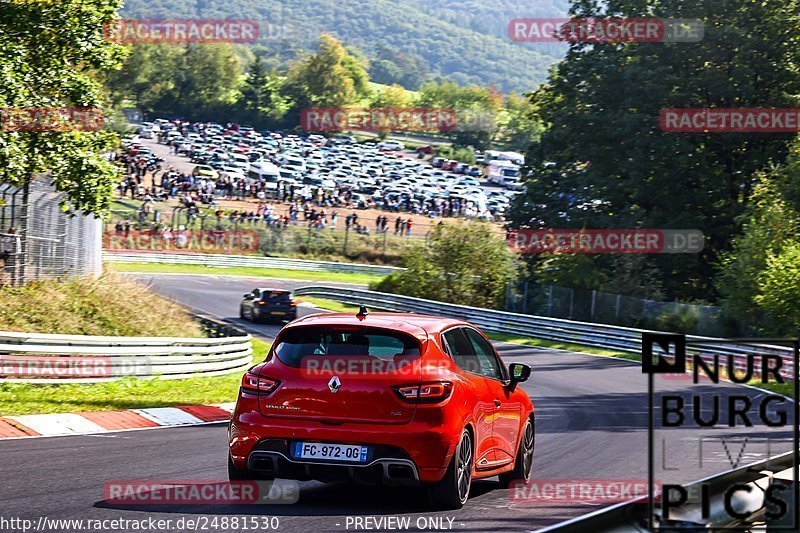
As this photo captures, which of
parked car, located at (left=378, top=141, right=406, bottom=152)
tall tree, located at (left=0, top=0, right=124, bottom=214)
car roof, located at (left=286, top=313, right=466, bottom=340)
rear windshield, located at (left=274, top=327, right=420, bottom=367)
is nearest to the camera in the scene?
rear windshield, located at (left=274, top=327, right=420, bottom=367)

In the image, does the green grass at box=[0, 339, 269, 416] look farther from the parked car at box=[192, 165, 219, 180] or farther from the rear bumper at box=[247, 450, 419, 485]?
the parked car at box=[192, 165, 219, 180]

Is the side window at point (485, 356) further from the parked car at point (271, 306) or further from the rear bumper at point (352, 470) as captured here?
the parked car at point (271, 306)

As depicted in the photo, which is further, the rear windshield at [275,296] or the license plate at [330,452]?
the rear windshield at [275,296]

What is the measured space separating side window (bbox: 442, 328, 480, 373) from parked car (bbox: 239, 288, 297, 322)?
1186 inches

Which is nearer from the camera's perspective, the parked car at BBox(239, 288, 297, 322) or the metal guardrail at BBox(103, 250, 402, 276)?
the parked car at BBox(239, 288, 297, 322)

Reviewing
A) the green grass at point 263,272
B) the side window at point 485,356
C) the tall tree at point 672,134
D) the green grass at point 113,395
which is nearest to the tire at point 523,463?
the side window at point 485,356

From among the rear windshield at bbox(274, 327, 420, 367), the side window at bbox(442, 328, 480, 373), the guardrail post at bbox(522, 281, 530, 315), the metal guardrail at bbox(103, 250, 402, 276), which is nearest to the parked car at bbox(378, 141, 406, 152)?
the metal guardrail at bbox(103, 250, 402, 276)

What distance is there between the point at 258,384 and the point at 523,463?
9.83 feet

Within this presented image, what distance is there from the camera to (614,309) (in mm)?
41406

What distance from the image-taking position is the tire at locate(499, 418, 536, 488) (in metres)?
10.4

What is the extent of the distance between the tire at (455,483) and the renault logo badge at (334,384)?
3.28 ft

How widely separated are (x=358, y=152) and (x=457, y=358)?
115 meters

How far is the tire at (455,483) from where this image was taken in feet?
27.9

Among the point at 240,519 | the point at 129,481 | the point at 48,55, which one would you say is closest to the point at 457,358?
the point at 240,519
